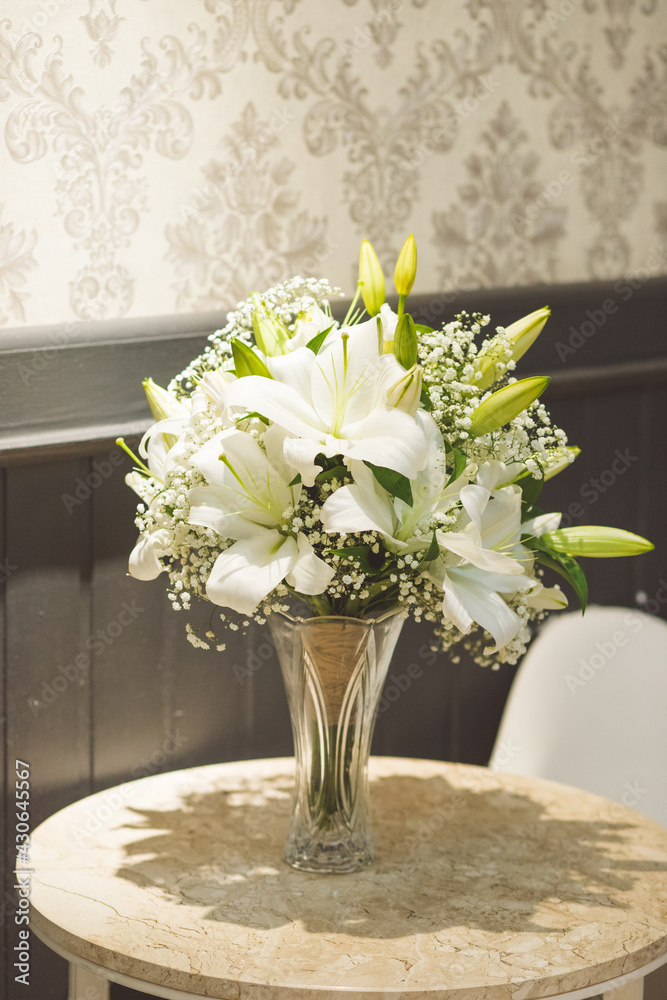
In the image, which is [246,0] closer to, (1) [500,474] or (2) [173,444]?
(2) [173,444]

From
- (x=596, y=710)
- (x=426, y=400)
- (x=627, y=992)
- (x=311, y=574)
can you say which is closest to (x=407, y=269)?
(x=426, y=400)

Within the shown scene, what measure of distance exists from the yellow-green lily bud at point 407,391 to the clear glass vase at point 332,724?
0.27m

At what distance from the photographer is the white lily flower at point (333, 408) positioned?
1.04 metres

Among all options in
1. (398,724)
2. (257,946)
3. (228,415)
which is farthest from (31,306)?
(398,724)

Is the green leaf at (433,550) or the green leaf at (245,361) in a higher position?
the green leaf at (245,361)

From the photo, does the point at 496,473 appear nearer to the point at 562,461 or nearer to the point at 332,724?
the point at 562,461

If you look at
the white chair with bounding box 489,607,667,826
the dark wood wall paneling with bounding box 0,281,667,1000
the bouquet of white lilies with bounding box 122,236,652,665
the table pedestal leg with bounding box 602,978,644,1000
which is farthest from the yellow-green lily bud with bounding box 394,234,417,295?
the white chair with bounding box 489,607,667,826

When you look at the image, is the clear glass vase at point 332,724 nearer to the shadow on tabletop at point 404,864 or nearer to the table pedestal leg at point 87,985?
the shadow on tabletop at point 404,864

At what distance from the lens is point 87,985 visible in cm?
118

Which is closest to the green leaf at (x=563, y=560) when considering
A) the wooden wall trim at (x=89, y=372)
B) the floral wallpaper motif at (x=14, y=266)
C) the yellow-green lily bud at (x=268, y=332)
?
the yellow-green lily bud at (x=268, y=332)

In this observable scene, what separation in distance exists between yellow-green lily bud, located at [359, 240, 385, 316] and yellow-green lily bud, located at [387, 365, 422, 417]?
0.18m

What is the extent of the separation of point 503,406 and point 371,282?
0.22 meters

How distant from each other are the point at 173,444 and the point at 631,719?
101cm

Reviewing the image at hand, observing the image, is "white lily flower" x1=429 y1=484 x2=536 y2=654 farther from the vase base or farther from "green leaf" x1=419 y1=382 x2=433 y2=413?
the vase base
